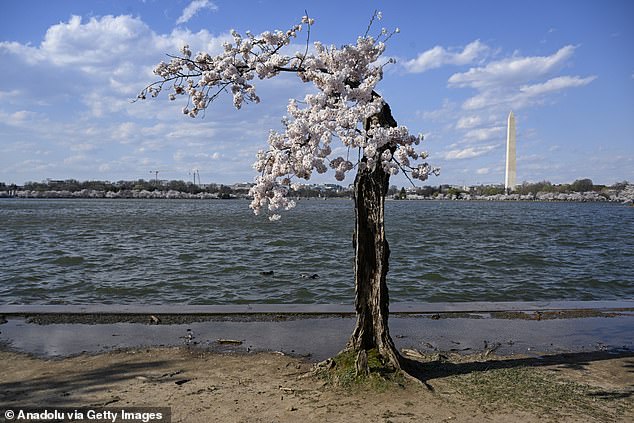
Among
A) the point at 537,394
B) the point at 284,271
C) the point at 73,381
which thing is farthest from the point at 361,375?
the point at 284,271

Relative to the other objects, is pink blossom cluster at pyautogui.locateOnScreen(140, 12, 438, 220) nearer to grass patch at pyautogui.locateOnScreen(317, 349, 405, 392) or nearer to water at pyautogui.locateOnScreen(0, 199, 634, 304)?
grass patch at pyautogui.locateOnScreen(317, 349, 405, 392)

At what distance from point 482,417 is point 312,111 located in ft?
11.9

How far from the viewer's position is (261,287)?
15.2m

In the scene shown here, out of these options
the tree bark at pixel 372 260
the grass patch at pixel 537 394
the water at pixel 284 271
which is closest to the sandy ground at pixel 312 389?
the grass patch at pixel 537 394

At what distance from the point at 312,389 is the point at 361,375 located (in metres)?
0.58

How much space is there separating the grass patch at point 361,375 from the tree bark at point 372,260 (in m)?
0.09

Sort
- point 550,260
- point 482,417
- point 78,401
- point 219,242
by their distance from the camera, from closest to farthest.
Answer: point 482,417, point 78,401, point 550,260, point 219,242

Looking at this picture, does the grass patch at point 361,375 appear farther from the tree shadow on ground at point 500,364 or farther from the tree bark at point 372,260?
the tree shadow on ground at point 500,364

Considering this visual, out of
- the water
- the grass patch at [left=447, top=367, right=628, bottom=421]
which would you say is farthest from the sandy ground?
the water

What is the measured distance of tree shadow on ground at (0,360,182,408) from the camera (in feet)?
19.0

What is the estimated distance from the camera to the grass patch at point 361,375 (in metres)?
6.07

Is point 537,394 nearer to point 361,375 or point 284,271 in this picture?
point 361,375

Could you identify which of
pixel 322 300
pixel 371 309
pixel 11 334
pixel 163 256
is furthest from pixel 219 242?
pixel 371 309

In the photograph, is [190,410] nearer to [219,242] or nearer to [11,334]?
[11,334]
